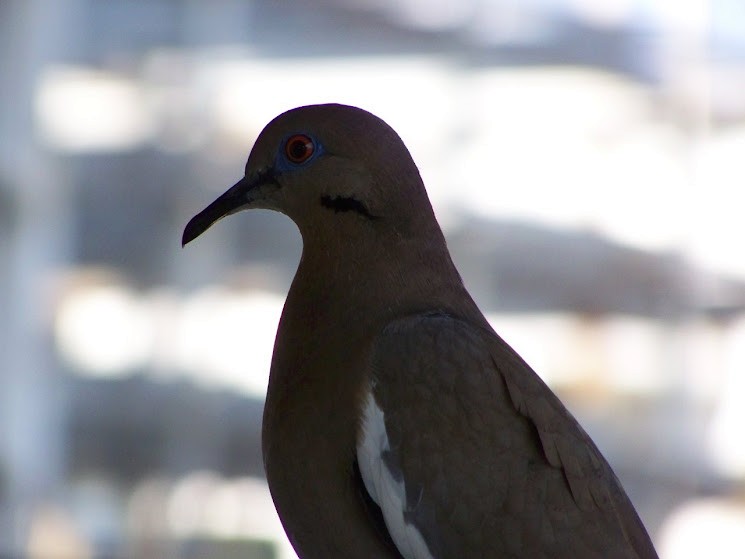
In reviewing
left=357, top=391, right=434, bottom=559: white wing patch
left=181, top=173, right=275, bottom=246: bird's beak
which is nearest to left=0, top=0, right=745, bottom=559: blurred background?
left=181, top=173, right=275, bottom=246: bird's beak

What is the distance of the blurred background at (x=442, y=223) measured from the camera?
11.7ft

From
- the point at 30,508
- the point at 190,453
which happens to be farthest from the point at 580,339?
the point at 30,508

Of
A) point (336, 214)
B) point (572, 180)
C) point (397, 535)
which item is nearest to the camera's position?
point (397, 535)

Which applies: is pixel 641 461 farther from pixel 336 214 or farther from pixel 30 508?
pixel 336 214

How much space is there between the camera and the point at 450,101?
3.57 metres

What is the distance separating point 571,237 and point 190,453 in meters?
1.48

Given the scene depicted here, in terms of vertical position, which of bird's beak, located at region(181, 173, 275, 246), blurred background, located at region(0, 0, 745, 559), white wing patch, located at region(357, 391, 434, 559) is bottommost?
white wing patch, located at region(357, 391, 434, 559)

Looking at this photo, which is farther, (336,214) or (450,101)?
(450,101)

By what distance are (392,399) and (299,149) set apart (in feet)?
0.84

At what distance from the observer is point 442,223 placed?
3561mm

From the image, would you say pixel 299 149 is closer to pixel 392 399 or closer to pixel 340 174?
pixel 340 174

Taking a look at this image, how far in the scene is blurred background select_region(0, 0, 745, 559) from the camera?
11.7ft

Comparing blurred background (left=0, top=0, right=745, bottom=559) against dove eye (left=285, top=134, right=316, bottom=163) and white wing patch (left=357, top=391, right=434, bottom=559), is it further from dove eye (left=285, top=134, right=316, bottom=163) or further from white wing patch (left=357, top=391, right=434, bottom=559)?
white wing patch (left=357, top=391, right=434, bottom=559)

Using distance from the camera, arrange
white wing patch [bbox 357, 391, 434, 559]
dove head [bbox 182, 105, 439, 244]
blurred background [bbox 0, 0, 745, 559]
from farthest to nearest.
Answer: blurred background [bbox 0, 0, 745, 559]
dove head [bbox 182, 105, 439, 244]
white wing patch [bbox 357, 391, 434, 559]
